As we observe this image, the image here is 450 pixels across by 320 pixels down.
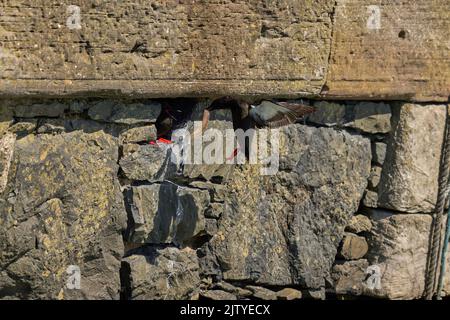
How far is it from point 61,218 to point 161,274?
0.63 metres

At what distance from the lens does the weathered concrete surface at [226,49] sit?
13.3 feet

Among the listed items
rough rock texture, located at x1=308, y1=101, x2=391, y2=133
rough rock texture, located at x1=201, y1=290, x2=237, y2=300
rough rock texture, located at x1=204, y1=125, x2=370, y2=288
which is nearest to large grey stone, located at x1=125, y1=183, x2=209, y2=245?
rough rock texture, located at x1=204, y1=125, x2=370, y2=288

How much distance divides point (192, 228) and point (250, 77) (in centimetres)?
79

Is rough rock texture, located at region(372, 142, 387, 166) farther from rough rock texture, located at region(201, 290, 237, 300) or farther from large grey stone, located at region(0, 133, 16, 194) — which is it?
large grey stone, located at region(0, 133, 16, 194)

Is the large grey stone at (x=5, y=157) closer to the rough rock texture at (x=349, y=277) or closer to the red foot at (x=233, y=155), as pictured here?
Result: the red foot at (x=233, y=155)

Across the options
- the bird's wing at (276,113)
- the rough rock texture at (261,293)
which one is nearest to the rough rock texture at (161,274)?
the rough rock texture at (261,293)

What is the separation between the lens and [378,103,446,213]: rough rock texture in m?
5.15

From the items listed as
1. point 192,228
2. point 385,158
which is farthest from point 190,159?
point 385,158

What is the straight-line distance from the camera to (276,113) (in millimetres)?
4672

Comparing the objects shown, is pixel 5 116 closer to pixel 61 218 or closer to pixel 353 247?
pixel 61 218

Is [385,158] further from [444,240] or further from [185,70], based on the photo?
[185,70]

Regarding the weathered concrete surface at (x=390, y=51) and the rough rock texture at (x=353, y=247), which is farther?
the rough rock texture at (x=353, y=247)

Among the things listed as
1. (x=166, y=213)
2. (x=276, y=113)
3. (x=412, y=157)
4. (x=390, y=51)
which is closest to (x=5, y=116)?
(x=166, y=213)

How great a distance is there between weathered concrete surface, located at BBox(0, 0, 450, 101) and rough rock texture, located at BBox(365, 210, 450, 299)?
692 mm
